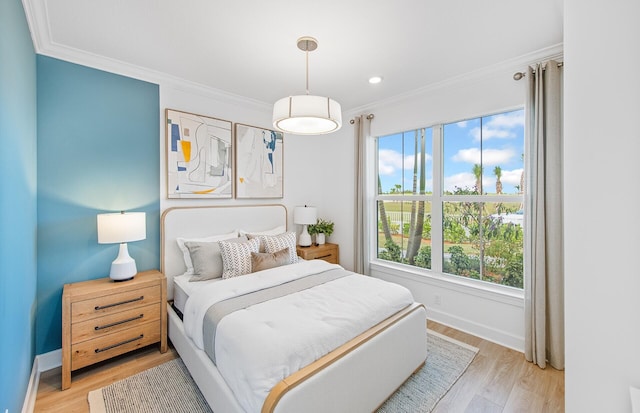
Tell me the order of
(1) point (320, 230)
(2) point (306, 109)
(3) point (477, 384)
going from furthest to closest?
(1) point (320, 230)
(3) point (477, 384)
(2) point (306, 109)

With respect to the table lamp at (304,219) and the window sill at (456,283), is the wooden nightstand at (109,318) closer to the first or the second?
the table lamp at (304,219)

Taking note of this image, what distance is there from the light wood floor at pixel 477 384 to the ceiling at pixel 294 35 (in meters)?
2.60

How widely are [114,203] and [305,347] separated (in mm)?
2258

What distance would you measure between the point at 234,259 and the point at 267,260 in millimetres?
319

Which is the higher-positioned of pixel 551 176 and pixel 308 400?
pixel 551 176

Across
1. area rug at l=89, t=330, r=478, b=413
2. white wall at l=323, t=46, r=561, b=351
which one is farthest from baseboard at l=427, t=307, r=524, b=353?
area rug at l=89, t=330, r=478, b=413

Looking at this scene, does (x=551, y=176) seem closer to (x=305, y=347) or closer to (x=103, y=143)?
(x=305, y=347)

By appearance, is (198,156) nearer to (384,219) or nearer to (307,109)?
(307,109)

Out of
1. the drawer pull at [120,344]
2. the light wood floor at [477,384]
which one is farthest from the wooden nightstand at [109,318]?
the light wood floor at [477,384]

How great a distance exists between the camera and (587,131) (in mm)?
800

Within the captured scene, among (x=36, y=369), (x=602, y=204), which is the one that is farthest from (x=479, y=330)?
(x=36, y=369)

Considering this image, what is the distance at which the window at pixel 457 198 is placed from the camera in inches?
105

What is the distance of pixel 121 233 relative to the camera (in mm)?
2205

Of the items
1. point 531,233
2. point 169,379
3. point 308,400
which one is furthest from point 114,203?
point 531,233
